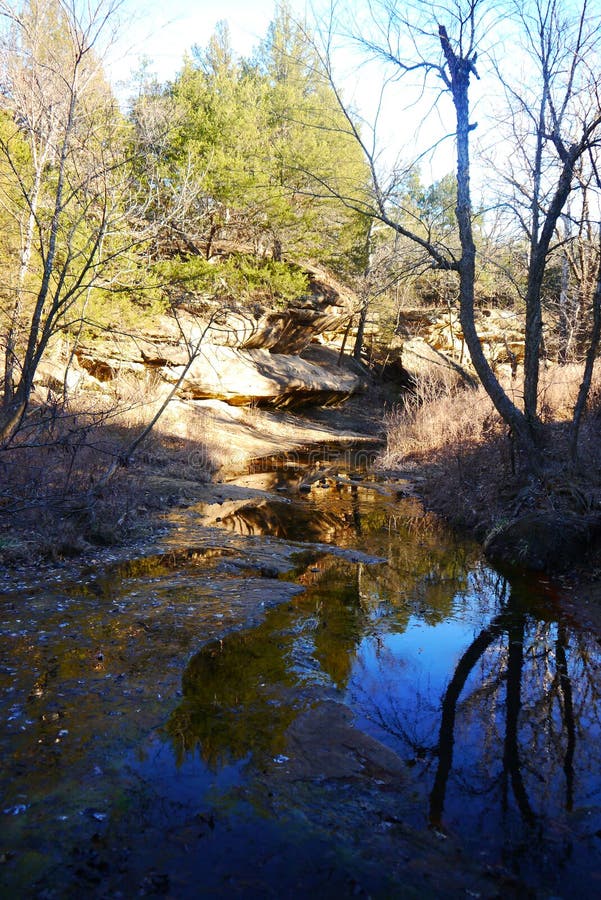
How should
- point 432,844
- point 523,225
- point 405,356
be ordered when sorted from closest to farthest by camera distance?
1. point 432,844
2. point 523,225
3. point 405,356

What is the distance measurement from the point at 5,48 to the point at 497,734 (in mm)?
9080

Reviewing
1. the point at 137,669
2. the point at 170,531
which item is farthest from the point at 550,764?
the point at 170,531

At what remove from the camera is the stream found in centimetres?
299

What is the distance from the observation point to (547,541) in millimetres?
8266

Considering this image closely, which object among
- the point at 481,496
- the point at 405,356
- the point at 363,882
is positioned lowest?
the point at 363,882

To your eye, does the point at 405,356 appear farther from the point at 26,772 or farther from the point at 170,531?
the point at 26,772

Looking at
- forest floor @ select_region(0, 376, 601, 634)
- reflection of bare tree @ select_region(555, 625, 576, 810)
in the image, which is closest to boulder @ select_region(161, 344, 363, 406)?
forest floor @ select_region(0, 376, 601, 634)

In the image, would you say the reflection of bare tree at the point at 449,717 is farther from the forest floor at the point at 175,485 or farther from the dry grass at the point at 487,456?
the dry grass at the point at 487,456

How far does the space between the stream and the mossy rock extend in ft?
1.70

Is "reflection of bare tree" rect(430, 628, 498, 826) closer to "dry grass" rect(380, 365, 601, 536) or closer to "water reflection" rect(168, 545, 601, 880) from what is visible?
"water reflection" rect(168, 545, 601, 880)

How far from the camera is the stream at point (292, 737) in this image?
9.80 feet

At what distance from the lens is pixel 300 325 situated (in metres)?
28.5

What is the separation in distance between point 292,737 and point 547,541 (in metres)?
5.43

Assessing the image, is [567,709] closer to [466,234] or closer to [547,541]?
[547,541]
